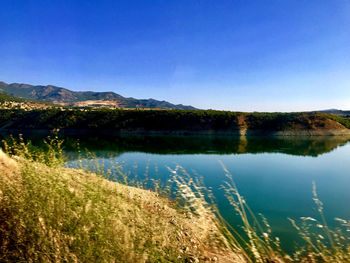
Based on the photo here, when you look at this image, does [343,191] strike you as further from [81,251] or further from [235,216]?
[81,251]

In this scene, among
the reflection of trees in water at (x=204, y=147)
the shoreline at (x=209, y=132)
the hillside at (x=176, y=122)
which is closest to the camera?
the reflection of trees in water at (x=204, y=147)

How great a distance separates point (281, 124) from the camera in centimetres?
7469

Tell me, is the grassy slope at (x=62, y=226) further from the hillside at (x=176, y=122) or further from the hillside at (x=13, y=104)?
the hillside at (x=13, y=104)

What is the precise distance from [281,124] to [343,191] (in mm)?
65239

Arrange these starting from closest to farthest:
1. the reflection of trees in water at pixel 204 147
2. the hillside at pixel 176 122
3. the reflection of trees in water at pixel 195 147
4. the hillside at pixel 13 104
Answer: the reflection of trees in water at pixel 195 147 < the reflection of trees in water at pixel 204 147 < the hillside at pixel 176 122 < the hillside at pixel 13 104

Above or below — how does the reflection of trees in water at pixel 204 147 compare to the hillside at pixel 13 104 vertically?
below

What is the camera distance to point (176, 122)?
81188mm

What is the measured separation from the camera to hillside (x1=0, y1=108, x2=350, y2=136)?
2886 inches

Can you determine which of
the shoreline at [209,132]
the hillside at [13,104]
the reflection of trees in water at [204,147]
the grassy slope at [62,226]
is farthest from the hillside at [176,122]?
the grassy slope at [62,226]

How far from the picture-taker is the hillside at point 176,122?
73.3m

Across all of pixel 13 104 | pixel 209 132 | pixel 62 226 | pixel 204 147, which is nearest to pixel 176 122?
pixel 209 132

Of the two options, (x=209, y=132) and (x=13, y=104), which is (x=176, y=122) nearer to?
(x=209, y=132)

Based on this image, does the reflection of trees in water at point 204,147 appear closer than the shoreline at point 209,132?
Yes

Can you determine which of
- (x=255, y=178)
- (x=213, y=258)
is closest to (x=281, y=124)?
(x=255, y=178)
